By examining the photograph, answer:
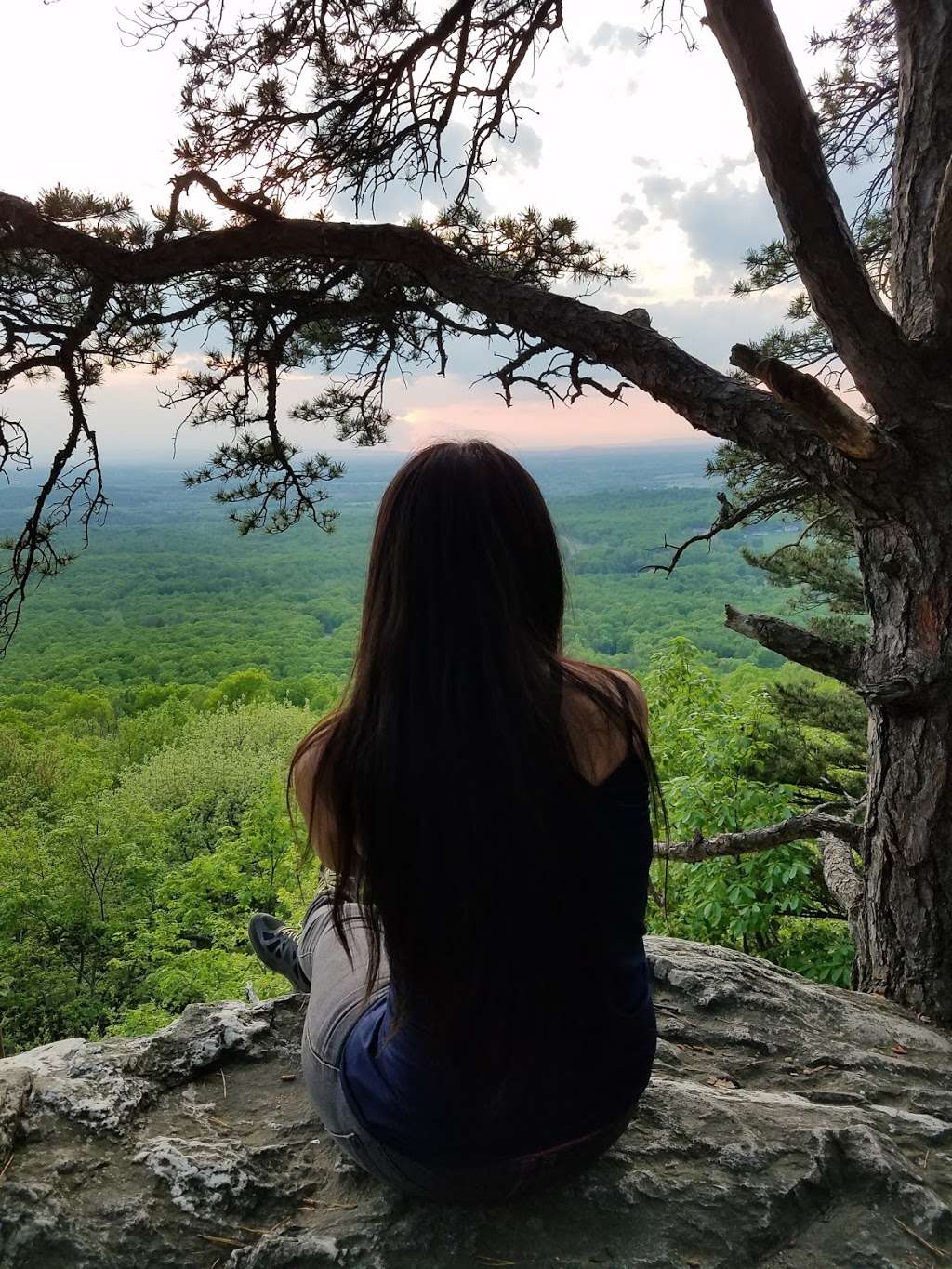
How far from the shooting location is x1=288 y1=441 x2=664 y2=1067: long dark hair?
112cm

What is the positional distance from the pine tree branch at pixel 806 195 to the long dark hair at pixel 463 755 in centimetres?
132

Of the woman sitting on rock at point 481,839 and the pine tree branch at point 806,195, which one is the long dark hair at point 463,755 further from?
the pine tree branch at point 806,195

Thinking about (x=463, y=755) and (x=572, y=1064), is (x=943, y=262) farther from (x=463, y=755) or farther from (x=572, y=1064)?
(x=572, y=1064)

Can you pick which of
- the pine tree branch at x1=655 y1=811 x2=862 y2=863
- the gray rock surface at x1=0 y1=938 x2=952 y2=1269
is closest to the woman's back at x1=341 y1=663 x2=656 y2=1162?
the gray rock surface at x1=0 y1=938 x2=952 y2=1269

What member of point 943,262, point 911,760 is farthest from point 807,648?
point 943,262

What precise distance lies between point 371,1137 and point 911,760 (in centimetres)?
175

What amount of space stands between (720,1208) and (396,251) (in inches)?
108

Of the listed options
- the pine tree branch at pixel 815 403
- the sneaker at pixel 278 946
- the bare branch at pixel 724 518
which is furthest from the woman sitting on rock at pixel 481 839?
the bare branch at pixel 724 518

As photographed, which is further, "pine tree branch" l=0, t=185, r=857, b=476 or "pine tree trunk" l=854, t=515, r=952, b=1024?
"pine tree branch" l=0, t=185, r=857, b=476

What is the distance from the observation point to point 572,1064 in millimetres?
1242

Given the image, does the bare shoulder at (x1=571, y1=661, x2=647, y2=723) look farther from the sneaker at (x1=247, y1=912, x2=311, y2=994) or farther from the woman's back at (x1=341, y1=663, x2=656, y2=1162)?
the sneaker at (x1=247, y1=912, x2=311, y2=994)

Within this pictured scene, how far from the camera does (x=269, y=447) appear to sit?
3295 mm

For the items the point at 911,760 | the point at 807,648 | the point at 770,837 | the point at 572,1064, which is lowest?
the point at 770,837

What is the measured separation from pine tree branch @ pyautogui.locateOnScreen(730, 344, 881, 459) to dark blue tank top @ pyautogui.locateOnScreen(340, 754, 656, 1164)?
40.1 inches
